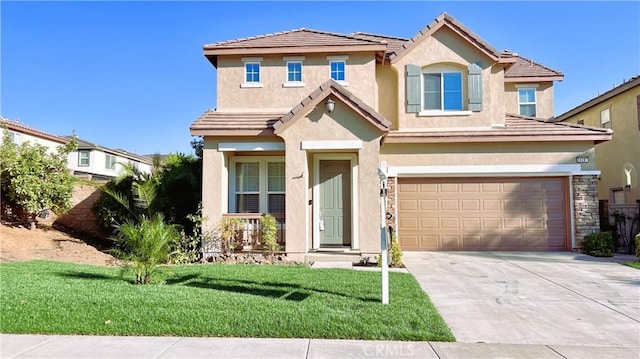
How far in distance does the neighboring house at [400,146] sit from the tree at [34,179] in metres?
5.54

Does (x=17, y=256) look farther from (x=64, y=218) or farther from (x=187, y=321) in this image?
(x=187, y=321)

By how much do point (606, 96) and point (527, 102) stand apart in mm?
4685

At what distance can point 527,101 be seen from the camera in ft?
53.9

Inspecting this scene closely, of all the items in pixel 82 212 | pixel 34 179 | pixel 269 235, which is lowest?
pixel 269 235

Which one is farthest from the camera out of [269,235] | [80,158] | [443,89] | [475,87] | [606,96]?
[80,158]

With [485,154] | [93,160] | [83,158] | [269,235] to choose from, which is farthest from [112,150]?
[485,154]

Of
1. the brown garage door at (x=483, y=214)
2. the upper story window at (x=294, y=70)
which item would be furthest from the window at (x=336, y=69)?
the brown garage door at (x=483, y=214)

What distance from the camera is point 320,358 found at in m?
4.86

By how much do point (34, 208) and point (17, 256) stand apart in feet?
8.51

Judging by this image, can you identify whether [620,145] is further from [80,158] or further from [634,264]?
[80,158]

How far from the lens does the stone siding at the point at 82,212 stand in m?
16.2

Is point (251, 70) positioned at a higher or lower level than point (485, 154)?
higher

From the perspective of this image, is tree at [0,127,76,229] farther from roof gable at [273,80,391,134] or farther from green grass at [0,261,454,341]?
roof gable at [273,80,391,134]

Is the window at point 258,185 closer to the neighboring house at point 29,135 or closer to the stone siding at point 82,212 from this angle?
the stone siding at point 82,212
